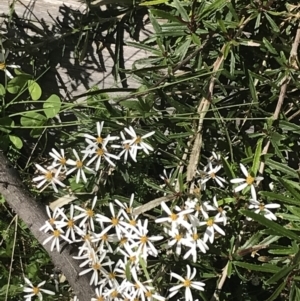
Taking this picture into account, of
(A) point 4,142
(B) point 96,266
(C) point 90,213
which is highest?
(A) point 4,142

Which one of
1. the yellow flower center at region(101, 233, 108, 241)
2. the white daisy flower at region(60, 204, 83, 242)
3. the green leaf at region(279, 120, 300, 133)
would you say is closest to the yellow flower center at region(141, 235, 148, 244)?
the yellow flower center at region(101, 233, 108, 241)

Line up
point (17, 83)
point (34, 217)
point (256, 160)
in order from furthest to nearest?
1. point (17, 83)
2. point (34, 217)
3. point (256, 160)

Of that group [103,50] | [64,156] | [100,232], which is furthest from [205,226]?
[103,50]

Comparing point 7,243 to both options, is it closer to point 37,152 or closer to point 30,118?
point 37,152

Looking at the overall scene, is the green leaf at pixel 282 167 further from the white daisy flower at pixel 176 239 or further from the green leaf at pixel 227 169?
the white daisy flower at pixel 176 239

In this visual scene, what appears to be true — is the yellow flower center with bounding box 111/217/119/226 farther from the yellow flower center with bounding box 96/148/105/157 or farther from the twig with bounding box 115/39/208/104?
the twig with bounding box 115/39/208/104

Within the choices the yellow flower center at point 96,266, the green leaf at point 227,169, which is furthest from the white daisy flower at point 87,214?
the green leaf at point 227,169

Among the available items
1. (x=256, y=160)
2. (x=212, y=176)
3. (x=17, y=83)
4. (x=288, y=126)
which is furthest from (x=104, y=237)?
(x=17, y=83)

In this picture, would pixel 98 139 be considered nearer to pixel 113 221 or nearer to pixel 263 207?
pixel 113 221
